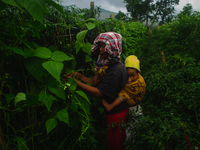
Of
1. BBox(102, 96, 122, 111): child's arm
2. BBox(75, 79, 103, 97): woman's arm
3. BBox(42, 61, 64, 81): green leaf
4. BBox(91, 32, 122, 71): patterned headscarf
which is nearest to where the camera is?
BBox(42, 61, 64, 81): green leaf

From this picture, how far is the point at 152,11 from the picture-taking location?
43.3 m

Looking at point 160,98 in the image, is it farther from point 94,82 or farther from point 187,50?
point 187,50

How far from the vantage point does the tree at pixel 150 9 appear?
4173cm

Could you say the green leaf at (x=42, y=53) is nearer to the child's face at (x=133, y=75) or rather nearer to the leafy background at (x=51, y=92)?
the leafy background at (x=51, y=92)

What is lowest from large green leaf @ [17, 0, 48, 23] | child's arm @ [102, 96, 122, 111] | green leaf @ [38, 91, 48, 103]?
child's arm @ [102, 96, 122, 111]

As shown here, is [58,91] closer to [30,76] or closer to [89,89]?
[30,76]

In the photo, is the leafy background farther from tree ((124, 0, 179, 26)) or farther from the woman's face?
tree ((124, 0, 179, 26))

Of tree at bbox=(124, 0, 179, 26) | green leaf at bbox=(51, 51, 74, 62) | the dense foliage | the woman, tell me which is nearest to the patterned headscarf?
the woman

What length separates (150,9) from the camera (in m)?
42.6

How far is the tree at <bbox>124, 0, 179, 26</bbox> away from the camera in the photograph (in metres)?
41.7

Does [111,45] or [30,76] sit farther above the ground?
[111,45]

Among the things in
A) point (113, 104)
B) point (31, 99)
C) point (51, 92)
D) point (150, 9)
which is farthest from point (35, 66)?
point (150, 9)

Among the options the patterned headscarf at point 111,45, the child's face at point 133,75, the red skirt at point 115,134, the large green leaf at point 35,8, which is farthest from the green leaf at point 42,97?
the child's face at point 133,75

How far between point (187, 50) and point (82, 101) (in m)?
5.94
